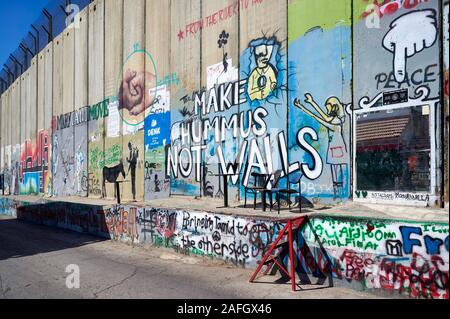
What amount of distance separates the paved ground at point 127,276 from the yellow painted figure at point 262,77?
493 centimetres

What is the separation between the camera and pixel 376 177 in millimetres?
8484

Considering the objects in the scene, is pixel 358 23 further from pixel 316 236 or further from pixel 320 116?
pixel 316 236

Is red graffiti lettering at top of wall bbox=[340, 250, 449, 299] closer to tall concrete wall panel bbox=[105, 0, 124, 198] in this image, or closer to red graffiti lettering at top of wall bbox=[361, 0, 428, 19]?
red graffiti lettering at top of wall bbox=[361, 0, 428, 19]

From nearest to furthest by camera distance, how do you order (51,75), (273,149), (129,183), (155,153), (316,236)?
(316,236)
(273,149)
(155,153)
(129,183)
(51,75)

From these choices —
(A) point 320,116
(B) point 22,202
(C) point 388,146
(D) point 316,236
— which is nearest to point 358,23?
(A) point 320,116

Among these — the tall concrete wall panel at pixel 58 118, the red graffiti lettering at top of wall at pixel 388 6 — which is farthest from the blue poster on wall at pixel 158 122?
the tall concrete wall panel at pixel 58 118

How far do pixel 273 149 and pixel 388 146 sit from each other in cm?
336

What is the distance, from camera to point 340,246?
22.7 feet

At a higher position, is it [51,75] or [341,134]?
[51,75]

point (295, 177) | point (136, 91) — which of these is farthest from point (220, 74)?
point (136, 91)

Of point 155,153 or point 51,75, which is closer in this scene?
point 155,153

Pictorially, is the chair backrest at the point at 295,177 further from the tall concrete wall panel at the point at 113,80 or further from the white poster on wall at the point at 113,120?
the white poster on wall at the point at 113,120

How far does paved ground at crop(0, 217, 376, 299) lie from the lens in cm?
690

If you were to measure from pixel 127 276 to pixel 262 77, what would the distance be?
21.2 ft
